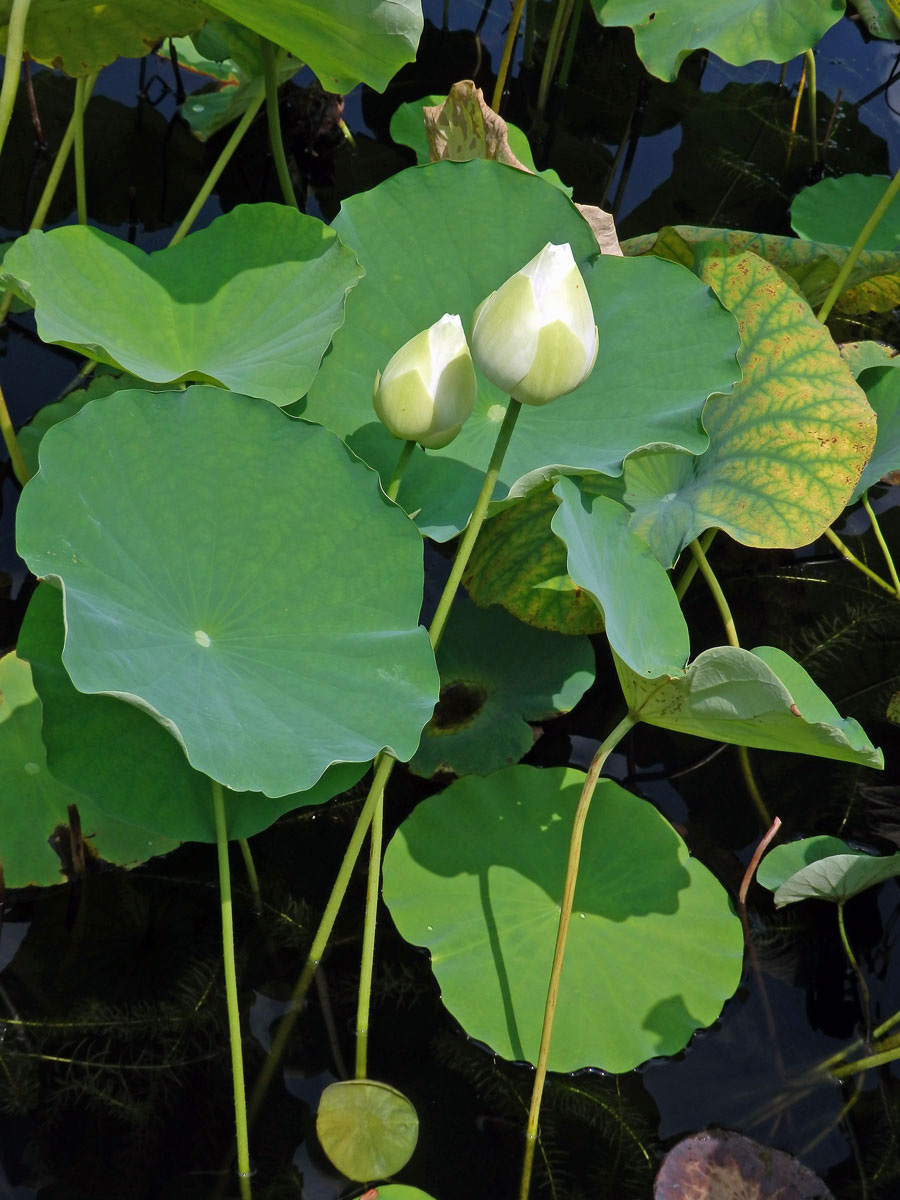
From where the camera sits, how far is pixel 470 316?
1936 mm

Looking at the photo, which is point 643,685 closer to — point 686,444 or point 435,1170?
point 686,444

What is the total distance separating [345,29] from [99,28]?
0.68 m

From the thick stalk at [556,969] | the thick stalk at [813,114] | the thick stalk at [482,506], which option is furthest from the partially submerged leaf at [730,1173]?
the thick stalk at [813,114]

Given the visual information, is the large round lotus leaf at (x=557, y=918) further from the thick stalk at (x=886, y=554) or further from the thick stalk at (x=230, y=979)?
the thick stalk at (x=886, y=554)

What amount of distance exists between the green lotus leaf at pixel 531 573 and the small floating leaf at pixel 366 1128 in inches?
33.9

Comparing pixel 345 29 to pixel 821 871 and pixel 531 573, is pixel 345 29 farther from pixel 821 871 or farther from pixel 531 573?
pixel 821 871

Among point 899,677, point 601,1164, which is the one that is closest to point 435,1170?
point 601,1164

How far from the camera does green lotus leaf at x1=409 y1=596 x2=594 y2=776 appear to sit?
2006 mm

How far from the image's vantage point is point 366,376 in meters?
1.91

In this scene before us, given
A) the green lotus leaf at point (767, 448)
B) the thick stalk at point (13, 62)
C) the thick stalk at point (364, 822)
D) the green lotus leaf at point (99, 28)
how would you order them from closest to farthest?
the thick stalk at point (364, 822)
the thick stalk at point (13, 62)
the green lotus leaf at point (767, 448)
the green lotus leaf at point (99, 28)

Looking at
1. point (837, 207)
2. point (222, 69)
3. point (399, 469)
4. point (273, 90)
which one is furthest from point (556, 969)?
point (222, 69)

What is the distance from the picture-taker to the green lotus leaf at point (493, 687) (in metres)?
2.01

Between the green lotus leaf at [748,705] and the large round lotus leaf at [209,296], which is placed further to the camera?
the large round lotus leaf at [209,296]

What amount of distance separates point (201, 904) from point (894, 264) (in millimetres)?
2053
